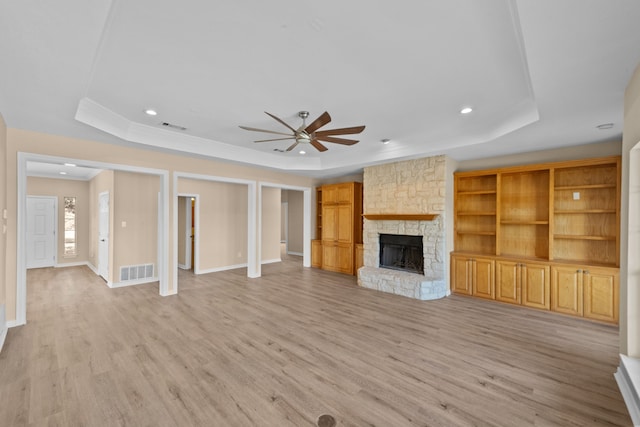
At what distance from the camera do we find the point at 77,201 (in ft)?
27.1

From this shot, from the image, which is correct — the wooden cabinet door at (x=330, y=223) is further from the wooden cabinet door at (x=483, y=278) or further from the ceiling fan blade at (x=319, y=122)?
the ceiling fan blade at (x=319, y=122)

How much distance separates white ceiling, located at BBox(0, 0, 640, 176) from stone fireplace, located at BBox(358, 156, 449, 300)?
1.35 meters

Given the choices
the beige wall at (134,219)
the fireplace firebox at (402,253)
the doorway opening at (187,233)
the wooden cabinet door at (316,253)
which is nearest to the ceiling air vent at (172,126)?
the beige wall at (134,219)

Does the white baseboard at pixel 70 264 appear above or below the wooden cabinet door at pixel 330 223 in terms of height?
below

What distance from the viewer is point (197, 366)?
9.23 feet

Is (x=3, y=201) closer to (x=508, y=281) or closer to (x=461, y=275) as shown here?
(x=461, y=275)

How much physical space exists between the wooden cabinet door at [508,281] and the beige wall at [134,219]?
7163 millimetres

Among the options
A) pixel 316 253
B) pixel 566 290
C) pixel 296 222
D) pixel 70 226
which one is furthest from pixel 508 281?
pixel 70 226

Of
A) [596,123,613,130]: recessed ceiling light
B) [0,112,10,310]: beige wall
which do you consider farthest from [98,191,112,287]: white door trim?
[596,123,613,130]: recessed ceiling light

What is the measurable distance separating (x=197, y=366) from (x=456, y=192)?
17.1 ft

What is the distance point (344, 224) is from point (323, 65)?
16.9 feet

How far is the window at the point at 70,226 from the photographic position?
819 centimetres

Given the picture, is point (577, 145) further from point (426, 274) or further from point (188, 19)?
point (188, 19)

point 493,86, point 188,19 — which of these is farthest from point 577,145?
point 188,19
